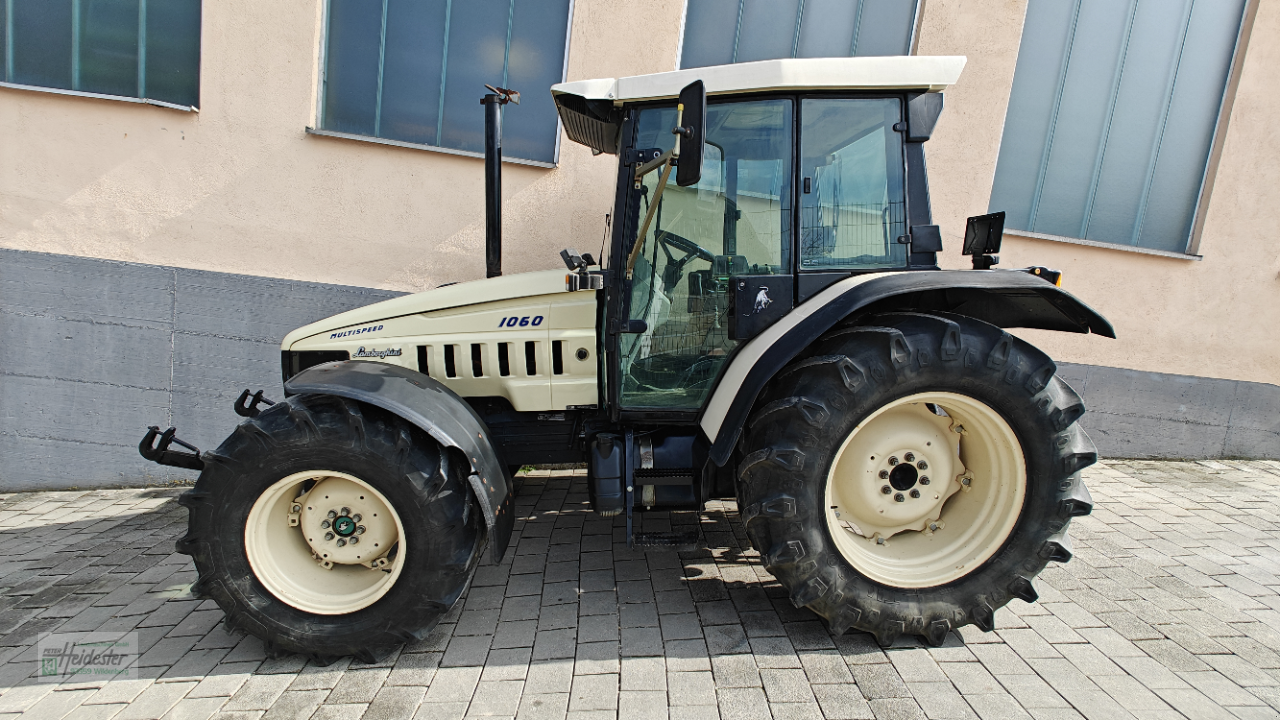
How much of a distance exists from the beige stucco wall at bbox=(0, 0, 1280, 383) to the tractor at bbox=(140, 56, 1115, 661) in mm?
1778

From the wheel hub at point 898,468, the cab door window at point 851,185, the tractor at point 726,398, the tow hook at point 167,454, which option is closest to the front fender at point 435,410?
the tractor at point 726,398

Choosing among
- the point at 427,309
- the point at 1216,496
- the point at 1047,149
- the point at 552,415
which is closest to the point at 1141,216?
the point at 1047,149

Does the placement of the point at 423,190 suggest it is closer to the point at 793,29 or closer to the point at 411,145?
the point at 411,145

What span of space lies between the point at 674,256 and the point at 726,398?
66 cm

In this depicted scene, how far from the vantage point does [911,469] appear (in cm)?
260

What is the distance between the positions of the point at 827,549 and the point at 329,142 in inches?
168

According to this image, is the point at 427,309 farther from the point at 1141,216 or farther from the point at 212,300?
the point at 1141,216

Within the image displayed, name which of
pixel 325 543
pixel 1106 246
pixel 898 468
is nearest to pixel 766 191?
pixel 898 468

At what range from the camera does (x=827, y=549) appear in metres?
2.43

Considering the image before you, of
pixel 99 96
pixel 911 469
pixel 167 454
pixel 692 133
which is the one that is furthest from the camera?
pixel 99 96

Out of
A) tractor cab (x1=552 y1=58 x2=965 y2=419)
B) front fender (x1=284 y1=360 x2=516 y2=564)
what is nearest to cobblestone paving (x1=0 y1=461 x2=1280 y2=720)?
front fender (x1=284 y1=360 x2=516 y2=564)

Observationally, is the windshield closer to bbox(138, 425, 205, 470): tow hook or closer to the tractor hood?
the tractor hood

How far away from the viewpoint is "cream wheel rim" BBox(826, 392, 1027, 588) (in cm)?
250

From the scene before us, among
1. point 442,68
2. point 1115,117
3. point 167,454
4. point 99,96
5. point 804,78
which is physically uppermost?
point 1115,117
